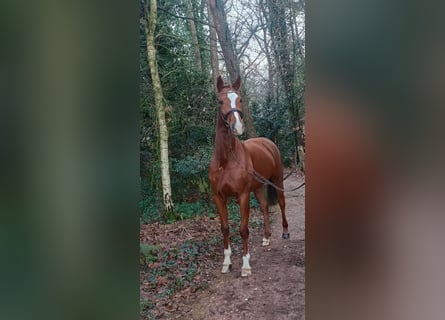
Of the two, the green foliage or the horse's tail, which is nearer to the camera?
the green foliage

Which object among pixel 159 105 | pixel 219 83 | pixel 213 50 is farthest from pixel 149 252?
pixel 213 50

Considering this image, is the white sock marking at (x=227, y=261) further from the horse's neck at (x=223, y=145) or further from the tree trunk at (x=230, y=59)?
the tree trunk at (x=230, y=59)

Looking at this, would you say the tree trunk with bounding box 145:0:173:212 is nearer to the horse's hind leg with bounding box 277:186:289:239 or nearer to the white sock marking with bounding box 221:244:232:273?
the white sock marking with bounding box 221:244:232:273

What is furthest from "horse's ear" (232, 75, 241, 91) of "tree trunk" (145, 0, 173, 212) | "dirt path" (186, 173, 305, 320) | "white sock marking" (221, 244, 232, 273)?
"white sock marking" (221, 244, 232, 273)

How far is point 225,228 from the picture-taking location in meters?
1.26

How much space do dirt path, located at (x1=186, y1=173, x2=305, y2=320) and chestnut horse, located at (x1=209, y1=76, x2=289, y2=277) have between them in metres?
0.03

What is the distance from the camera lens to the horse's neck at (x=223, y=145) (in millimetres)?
1267

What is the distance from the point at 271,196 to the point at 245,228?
15 cm

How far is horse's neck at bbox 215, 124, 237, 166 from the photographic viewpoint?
1.27m
